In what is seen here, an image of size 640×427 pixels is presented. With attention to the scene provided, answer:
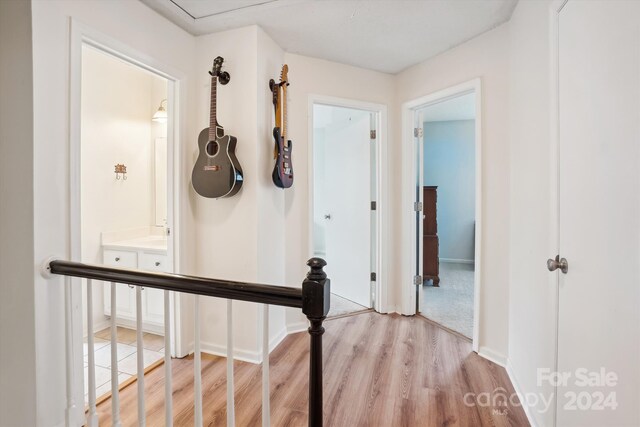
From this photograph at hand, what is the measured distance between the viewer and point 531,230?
5.65 feet

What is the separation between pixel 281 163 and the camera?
7.59 feet

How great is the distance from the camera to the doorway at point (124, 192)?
2.58 m

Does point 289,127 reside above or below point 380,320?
above

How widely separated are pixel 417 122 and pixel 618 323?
93.7 inches

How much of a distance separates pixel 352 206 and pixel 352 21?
176cm

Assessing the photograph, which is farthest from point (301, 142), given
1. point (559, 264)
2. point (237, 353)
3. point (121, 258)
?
point (559, 264)

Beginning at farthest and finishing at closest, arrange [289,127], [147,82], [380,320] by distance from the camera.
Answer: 1. [147,82]
2. [380,320]
3. [289,127]

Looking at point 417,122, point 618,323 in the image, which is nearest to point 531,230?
point 618,323

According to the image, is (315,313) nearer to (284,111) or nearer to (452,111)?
(284,111)

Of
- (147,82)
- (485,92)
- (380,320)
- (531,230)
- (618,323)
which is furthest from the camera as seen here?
(147,82)

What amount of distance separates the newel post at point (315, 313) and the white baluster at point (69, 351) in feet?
3.97

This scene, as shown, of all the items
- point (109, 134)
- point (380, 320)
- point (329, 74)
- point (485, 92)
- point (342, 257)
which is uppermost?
point (329, 74)

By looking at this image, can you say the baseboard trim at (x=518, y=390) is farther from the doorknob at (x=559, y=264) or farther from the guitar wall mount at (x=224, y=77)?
the guitar wall mount at (x=224, y=77)

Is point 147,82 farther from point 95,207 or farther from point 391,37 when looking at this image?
point 391,37
